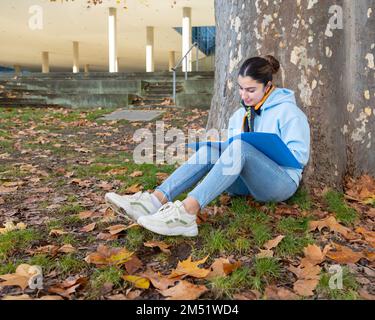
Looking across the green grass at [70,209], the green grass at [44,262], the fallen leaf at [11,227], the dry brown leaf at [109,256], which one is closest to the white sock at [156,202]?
the dry brown leaf at [109,256]

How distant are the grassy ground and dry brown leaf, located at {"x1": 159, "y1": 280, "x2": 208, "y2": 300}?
1.5 inches

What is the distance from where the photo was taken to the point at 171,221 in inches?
95.7

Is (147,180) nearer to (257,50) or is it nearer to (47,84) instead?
(257,50)

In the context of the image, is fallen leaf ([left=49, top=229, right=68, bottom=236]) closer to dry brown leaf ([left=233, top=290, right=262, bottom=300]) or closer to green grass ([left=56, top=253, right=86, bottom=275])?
green grass ([left=56, top=253, right=86, bottom=275])

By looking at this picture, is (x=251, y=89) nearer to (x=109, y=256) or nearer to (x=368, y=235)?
(x=368, y=235)

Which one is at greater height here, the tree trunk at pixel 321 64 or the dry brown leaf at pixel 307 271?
the tree trunk at pixel 321 64

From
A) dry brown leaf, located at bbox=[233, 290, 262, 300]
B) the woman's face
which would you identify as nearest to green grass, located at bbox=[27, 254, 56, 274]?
dry brown leaf, located at bbox=[233, 290, 262, 300]

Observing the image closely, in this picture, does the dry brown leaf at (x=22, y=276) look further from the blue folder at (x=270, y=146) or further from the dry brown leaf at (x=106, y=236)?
the blue folder at (x=270, y=146)

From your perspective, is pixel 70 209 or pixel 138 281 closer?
pixel 138 281

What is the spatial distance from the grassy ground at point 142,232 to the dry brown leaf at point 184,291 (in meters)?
0.04

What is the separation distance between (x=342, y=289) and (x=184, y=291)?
75 cm

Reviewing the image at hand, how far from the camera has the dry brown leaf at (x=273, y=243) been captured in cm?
241

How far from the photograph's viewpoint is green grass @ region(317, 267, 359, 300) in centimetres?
192

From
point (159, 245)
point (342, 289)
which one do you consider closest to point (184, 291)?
point (159, 245)
